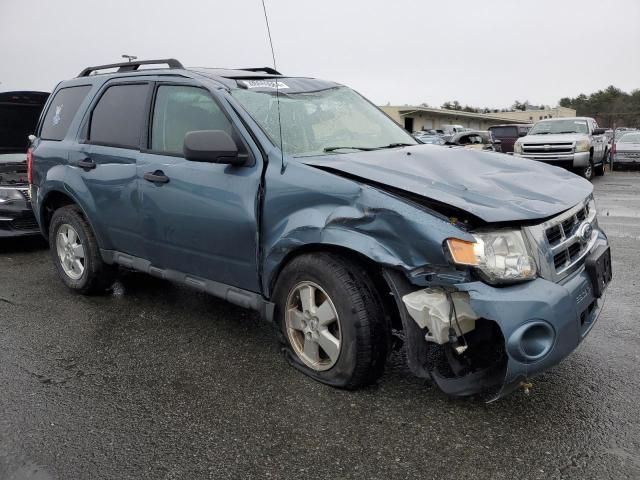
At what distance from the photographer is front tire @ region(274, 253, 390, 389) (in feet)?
9.58

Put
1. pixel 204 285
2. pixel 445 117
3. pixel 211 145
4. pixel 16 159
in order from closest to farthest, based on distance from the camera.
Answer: pixel 211 145, pixel 204 285, pixel 16 159, pixel 445 117

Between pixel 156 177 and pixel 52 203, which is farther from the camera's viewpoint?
pixel 52 203

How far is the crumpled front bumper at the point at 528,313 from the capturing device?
2.52m

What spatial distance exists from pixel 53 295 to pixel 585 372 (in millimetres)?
4422

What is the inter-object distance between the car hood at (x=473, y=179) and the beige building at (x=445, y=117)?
49.5 metres

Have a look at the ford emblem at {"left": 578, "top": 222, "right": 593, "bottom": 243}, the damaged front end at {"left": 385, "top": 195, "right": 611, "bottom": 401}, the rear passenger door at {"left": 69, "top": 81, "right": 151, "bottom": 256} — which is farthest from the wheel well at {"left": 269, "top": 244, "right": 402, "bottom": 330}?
the rear passenger door at {"left": 69, "top": 81, "right": 151, "bottom": 256}

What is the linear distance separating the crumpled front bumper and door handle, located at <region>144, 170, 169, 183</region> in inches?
86.9

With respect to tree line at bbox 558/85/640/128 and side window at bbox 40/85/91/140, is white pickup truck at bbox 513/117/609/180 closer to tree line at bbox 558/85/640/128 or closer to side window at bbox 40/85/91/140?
side window at bbox 40/85/91/140

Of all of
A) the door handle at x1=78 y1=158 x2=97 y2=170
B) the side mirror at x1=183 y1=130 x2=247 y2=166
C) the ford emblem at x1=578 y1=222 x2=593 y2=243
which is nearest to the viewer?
the ford emblem at x1=578 y1=222 x2=593 y2=243

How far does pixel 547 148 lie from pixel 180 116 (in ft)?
46.3

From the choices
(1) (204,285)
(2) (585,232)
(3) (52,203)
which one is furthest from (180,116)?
(2) (585,232)

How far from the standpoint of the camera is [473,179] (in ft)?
10.0

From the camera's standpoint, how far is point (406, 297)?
274 centimetres

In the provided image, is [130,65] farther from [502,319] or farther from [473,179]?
[502,319]
